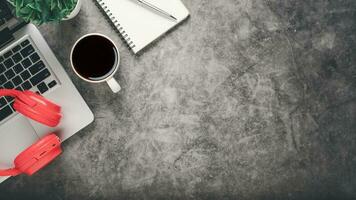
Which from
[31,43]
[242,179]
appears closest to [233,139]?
[242,179]

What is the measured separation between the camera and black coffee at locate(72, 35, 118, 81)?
76 cm

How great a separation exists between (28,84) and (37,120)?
0.09 m

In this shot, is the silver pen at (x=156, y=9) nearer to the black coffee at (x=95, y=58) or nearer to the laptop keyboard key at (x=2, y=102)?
the black coffee at (x=95, y=58)

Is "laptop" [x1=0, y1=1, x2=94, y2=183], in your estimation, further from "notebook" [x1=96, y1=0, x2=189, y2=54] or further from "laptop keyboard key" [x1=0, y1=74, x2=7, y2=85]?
"notebook" [x1=96, y1=0, x2=189, y2=54]

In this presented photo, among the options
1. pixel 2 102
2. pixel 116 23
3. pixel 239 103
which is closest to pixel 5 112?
pixel 2 102

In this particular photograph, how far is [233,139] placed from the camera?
2.67ft

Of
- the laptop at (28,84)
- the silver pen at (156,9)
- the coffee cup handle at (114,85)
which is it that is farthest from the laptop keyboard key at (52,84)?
the silver pen at (156,9)

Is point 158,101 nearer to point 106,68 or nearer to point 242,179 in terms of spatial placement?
point 106,68

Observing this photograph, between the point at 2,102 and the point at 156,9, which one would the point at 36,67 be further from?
the point at 156,9

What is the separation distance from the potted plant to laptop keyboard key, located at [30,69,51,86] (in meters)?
0.11

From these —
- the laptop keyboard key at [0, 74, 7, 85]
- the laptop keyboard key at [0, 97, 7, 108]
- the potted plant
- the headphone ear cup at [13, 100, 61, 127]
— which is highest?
the potted plant


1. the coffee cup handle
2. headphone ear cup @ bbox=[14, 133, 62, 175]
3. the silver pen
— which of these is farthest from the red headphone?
the silver pen

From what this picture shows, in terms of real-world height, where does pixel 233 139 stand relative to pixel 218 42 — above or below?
below

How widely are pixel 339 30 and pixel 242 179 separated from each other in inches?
14.1
